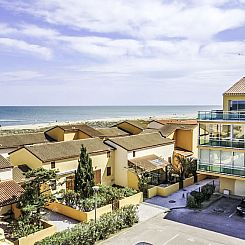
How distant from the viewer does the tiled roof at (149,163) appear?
32688 millimetres

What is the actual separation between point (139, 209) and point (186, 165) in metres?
10.6

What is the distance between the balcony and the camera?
2842 centimetres

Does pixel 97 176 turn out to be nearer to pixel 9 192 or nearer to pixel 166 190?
pixel 166 190

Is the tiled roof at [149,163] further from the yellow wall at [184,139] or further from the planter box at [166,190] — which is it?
the yellow wall at [184,139]

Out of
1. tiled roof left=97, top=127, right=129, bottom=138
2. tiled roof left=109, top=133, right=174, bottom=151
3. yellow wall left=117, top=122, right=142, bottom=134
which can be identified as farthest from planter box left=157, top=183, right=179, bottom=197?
yellow wall left=117, top=122, right=142, bottom=134

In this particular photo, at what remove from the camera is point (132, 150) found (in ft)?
111

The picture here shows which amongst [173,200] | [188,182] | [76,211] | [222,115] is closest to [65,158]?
[76,211]

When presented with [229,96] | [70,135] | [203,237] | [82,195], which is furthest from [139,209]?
[70,135]

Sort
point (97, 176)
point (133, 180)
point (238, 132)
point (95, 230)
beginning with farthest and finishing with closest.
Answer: point (97, 176)
point (133, 180)
point (238, 132)
point (95, 230)

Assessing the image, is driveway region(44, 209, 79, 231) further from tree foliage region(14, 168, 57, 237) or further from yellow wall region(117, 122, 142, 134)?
yellow wall region(117, 122, 142, 134)

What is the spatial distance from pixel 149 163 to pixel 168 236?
482 inches

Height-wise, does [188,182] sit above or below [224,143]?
below

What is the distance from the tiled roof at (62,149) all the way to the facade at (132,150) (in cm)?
140

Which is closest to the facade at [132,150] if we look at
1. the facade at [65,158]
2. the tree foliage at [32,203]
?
the facade at [65,158]
